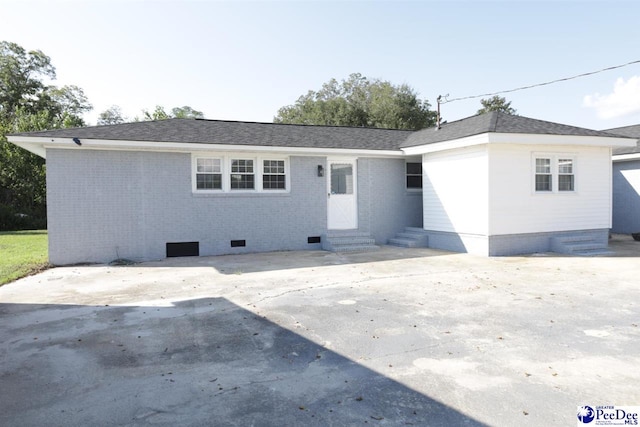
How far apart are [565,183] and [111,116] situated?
179 ft

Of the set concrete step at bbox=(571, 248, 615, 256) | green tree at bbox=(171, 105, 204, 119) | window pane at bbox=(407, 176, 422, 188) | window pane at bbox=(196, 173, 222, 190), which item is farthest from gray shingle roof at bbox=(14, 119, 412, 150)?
green tree at bbox=(171, 105, 204, 119)

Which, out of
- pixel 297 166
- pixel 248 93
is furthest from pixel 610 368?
pixel 248 93

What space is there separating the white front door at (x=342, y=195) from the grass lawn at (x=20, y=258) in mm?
7929

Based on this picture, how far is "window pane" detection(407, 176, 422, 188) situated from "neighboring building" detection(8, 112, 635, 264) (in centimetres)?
47

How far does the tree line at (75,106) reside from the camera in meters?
25.2

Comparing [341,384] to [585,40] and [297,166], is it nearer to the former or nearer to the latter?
[297,166]

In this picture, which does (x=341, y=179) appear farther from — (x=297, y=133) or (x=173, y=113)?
(x=173, y=113)

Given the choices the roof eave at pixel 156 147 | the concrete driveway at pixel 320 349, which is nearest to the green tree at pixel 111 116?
the roof eave at pixel 156 147

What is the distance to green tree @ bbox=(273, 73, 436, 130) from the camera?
132 feet

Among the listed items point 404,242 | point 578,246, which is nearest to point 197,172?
point 404,242

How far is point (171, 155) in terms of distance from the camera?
37.3 feet

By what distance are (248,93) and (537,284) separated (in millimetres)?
18448

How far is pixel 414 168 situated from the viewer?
1431 cm

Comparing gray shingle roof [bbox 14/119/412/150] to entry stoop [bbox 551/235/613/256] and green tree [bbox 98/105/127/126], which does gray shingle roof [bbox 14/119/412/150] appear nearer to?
entry stoop [bbox 551/235/613/256]
